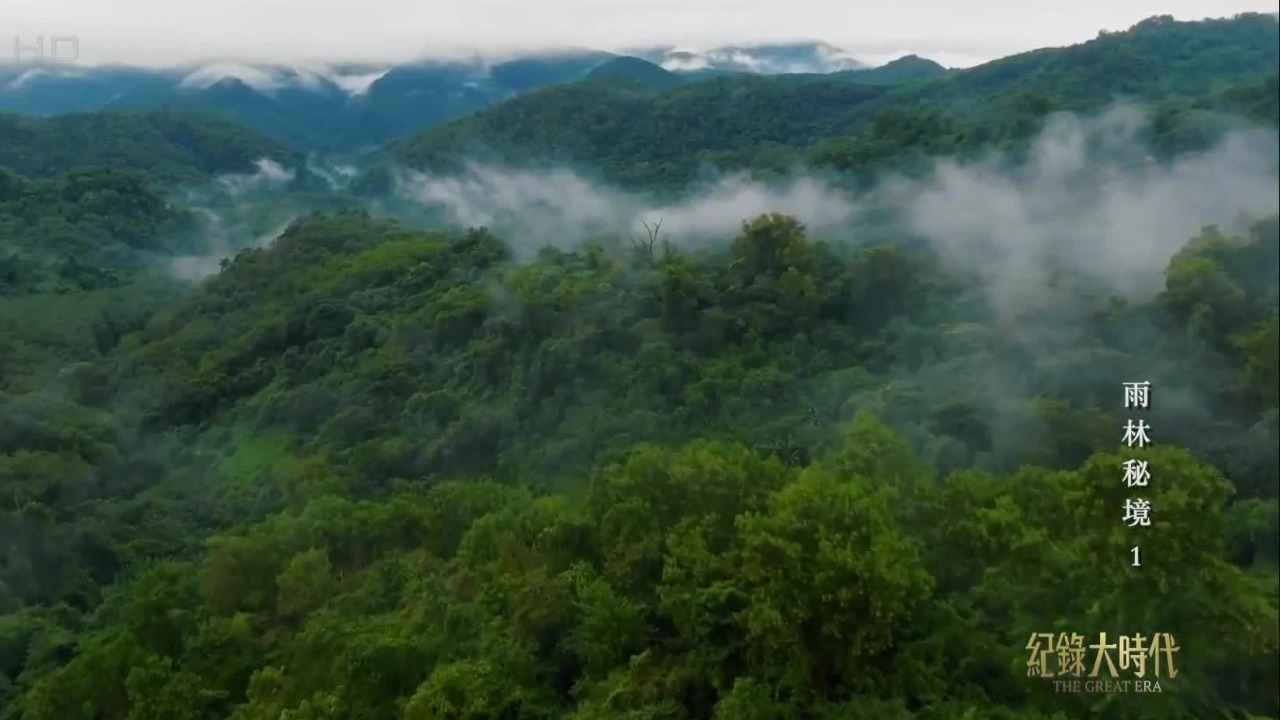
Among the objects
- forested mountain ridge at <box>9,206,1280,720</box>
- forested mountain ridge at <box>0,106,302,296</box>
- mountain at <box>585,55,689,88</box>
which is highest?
mountain at <box>585,55,689,88</box>

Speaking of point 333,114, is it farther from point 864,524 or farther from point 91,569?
point 864,524

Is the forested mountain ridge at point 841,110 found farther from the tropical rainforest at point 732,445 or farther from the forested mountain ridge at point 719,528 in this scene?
the forested mountain ridge at point 719,528

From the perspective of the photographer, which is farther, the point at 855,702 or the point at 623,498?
the point at 623,498

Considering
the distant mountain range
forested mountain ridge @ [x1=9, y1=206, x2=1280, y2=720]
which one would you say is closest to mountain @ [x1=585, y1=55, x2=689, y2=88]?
the distant mountain range

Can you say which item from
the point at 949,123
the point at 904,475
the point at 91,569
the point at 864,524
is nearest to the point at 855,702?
the point at 864,524

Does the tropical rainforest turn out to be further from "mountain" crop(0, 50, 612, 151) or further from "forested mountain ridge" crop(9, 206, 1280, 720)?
"mountain" crop(0, 50, 612, 151)

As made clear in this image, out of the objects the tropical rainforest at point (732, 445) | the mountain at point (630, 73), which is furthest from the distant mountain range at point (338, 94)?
the tropical rainforest at point (732, 445)

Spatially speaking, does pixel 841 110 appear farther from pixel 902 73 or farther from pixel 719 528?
pixel 719 528
